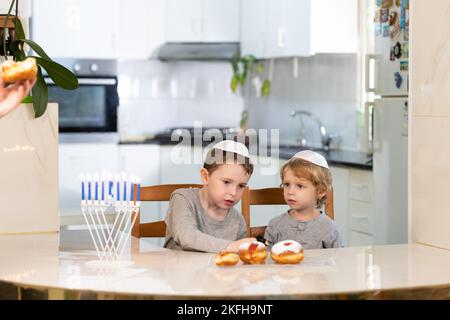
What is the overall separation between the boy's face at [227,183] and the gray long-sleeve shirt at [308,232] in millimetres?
230

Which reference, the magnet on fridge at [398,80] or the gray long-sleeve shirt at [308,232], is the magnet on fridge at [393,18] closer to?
the magnet on fridge at [398,80]

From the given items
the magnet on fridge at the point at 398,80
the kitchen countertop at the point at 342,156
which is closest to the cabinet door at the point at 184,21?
the kitchen countertop at the point at 342,156

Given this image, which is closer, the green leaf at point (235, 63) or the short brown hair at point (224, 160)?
the short brown hair at point (224, 160)

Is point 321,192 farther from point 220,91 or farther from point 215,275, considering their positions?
point 220,91

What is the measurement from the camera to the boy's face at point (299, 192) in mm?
2910

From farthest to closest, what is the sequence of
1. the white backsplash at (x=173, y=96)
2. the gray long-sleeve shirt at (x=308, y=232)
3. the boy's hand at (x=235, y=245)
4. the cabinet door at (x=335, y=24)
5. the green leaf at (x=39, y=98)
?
the white backsplash at (x=173, y=96) → the cabinet door at (x=335, y=24) → the gray long-sleeve shirt at (x=308, y=232) → the green leaf at (x=39, y=98) → the boy's hand at (x=235, y=245)

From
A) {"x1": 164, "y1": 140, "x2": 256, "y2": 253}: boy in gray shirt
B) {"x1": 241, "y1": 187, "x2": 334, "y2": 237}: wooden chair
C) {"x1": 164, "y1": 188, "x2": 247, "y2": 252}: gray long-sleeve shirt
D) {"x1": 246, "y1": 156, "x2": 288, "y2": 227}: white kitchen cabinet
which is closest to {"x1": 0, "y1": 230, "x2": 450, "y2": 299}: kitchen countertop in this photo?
{"x1": 164, "y1": 188, "x2": 247, "y2": 252}: gray long-sleeve shirt

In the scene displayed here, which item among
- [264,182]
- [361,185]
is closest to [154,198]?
[361,185]

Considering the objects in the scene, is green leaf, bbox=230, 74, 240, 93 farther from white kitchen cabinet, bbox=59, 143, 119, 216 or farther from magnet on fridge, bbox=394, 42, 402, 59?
magnet on fridge, bbox=394, 42, 402, 59

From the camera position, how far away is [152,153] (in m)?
6.18

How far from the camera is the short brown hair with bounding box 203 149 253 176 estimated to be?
9.09 feet

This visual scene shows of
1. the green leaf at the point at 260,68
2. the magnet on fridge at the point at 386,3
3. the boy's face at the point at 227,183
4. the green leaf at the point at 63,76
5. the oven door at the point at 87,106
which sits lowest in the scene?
the boy's face at the point at 227,183

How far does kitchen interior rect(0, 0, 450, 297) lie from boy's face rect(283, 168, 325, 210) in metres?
1.52
